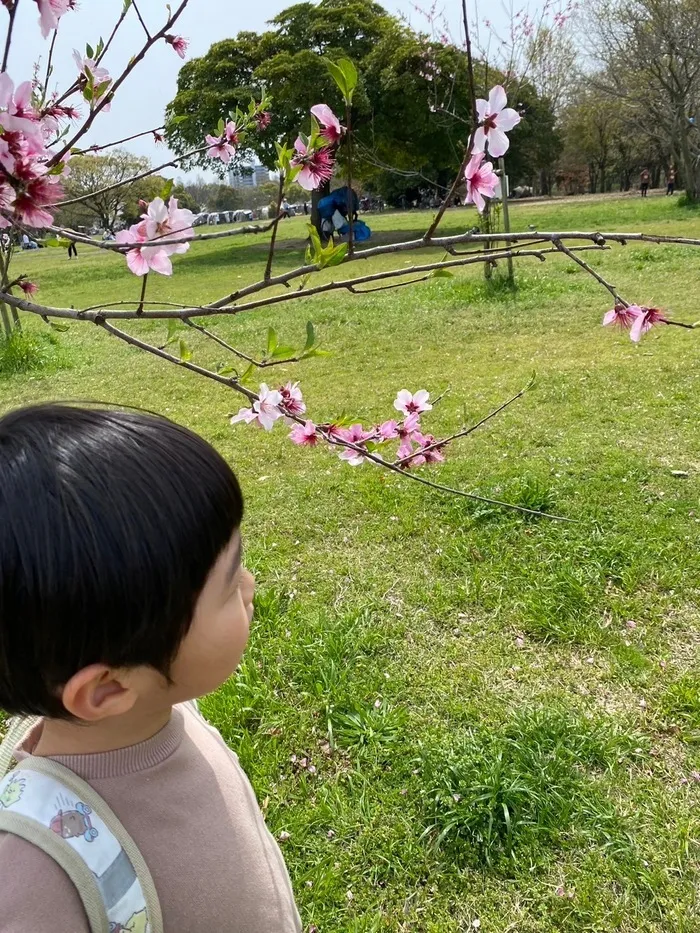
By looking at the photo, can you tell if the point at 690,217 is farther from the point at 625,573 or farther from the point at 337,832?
the point at 337,832

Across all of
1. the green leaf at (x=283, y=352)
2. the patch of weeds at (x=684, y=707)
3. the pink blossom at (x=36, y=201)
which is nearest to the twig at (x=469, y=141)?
the green leaf at (x=283, y=352)

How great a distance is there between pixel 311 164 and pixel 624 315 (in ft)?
2.21

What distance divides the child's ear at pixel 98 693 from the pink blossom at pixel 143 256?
0.87 metres

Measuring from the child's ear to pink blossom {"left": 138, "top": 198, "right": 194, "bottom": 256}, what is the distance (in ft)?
2.84

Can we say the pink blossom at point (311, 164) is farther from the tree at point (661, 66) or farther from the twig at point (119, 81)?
the tree at point (661, 66)

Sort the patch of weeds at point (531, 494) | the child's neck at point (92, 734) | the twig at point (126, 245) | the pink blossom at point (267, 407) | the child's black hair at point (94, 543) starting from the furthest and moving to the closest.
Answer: the patch of weeds at point (531, 494) → the pink blossom at point (267, 407) → the twig at point (126, 245) → the child's neck at point (92, 734) → the child's black hair at point (94, 543)

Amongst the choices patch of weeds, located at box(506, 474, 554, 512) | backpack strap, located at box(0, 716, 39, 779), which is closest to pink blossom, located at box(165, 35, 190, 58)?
backpack strap, located at box(0, 716, 39, 779)

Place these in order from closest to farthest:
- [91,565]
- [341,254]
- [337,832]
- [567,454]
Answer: [91,565] → [341,254] → [337,832] → [567,454]

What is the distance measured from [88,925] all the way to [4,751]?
268 mm

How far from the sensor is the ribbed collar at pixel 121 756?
2.68 feet

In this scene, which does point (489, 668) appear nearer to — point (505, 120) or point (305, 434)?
point (305, 434)

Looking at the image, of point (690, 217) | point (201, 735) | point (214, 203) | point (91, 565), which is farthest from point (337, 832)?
point (214, 203)

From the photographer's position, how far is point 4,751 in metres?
0.89

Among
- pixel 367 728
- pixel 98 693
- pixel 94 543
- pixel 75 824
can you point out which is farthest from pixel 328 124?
pixel 367 728
